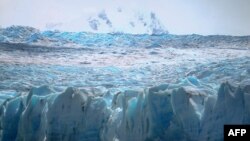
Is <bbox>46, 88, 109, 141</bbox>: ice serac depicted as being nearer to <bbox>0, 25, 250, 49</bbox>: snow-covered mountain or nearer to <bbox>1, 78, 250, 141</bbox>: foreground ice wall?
<bbox>1, 78, 250, 141</bbox>: foreground ice wall

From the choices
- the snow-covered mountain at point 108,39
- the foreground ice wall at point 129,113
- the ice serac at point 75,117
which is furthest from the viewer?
the snow-covered mountain at point 108,39

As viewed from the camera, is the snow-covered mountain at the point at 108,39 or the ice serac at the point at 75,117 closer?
the ice serac at the point at 75,117

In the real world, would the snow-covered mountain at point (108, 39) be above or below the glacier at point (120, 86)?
above

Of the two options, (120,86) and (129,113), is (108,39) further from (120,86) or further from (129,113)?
(129,113)

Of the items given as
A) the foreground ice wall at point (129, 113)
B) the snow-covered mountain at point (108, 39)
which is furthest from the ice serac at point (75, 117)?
the snow-covered mountain at point (108, 39)

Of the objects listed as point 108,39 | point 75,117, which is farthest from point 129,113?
point 108,39

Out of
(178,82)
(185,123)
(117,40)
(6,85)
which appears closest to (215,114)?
(185,123)

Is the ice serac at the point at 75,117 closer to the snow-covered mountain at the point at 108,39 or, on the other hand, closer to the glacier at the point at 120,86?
the glacier at the point at 120,86

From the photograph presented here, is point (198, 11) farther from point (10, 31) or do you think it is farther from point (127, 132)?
point (10, 31)

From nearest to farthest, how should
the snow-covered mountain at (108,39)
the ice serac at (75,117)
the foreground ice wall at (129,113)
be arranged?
1. the foreground ice wall at (129,113)
2. the ice serac at (75,117)
3. the snow-covered mountain at (108,39)
